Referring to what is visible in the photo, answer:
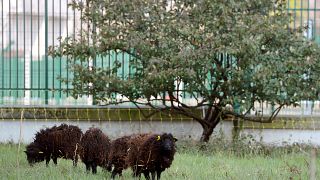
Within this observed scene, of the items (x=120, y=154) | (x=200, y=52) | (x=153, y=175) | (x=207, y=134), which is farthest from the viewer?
(x=207, y=134)

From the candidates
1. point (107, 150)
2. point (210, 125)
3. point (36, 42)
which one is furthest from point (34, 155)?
point (36, 42)

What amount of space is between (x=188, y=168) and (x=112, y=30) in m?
4.56

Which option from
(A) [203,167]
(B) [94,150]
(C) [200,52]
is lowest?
(A) [203,167]

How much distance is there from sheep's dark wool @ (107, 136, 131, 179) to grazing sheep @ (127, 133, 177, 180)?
33 centimetres

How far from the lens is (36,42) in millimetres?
19172

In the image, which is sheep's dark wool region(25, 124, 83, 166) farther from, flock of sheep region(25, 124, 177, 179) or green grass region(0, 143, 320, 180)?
green grass region(0, 143, 320, 180)

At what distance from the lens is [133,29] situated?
56.6 feet

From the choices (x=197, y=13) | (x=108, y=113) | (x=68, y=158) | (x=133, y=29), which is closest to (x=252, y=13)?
(x=197, y=13)

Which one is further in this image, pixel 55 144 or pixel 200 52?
pixel 200 52

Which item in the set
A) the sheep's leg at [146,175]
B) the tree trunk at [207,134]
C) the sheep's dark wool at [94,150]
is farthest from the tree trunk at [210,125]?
the sheep's leg at [146,175]

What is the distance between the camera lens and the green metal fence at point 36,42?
19.0 meters

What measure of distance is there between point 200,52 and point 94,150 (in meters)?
4.31

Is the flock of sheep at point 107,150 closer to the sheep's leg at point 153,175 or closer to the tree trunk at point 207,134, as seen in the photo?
the sheep's leg at point 153,175

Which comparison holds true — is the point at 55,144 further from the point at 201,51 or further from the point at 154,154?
the point at 201,51
